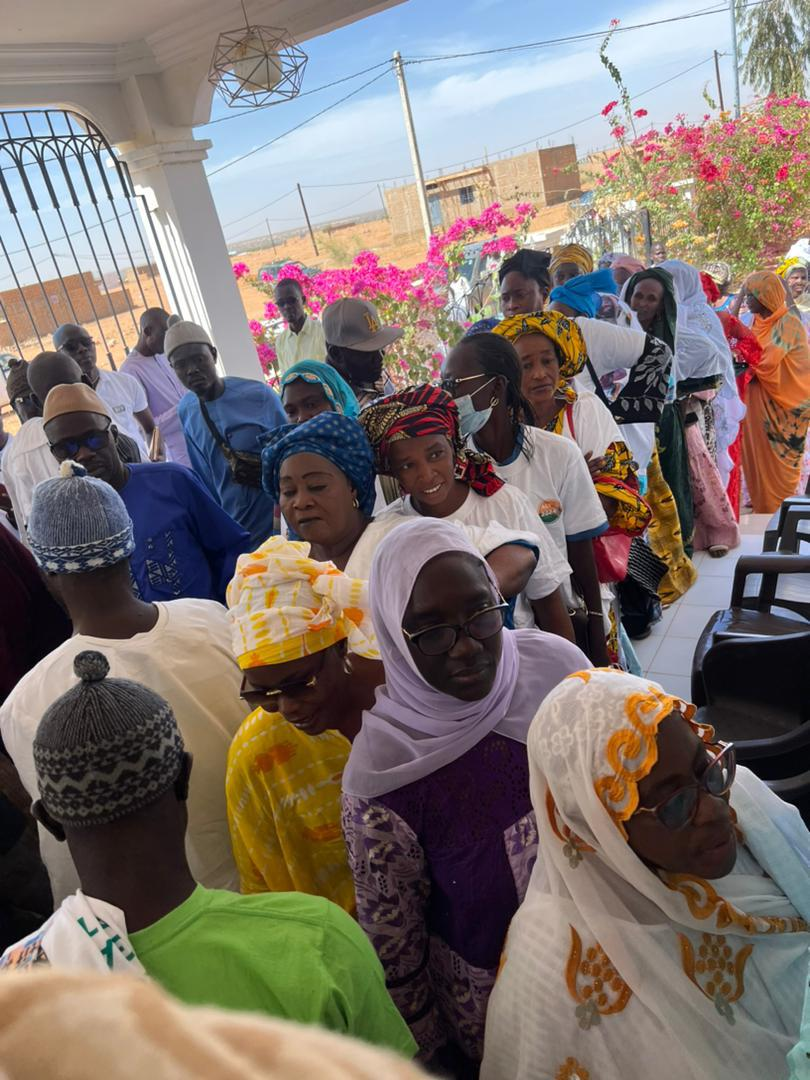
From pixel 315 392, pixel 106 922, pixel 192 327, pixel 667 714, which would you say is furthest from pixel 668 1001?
pixel 192 327

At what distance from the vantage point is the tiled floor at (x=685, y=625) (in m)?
3.87

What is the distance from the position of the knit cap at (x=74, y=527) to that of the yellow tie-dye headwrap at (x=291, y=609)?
0.32m

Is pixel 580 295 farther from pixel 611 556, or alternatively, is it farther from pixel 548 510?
pixel 548 510

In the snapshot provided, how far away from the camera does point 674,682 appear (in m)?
3.78

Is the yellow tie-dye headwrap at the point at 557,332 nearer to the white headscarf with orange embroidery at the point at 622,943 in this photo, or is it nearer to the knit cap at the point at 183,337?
the knit cap at the point at 183,337

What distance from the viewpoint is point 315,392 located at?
2855 mm

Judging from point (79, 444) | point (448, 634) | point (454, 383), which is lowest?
point (448, 634)

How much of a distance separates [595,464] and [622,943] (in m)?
2.11

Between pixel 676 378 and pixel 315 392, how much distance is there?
2851 mm

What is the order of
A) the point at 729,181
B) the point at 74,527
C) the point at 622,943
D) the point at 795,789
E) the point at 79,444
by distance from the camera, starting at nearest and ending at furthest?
the point at 622,943
the point at 74,527
the point at 795,789
the point at 79,444
the point at 729,181

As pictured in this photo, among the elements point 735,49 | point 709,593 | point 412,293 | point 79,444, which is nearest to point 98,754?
point 79,444

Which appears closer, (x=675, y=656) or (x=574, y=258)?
(x=675, y=656)

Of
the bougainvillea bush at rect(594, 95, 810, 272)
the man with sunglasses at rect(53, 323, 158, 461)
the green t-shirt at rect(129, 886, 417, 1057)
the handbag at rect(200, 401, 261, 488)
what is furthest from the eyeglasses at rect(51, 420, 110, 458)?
the bougainvillea bush at rect(594, 95, 810, 272)

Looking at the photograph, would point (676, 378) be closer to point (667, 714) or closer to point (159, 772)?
point (667, 714)
